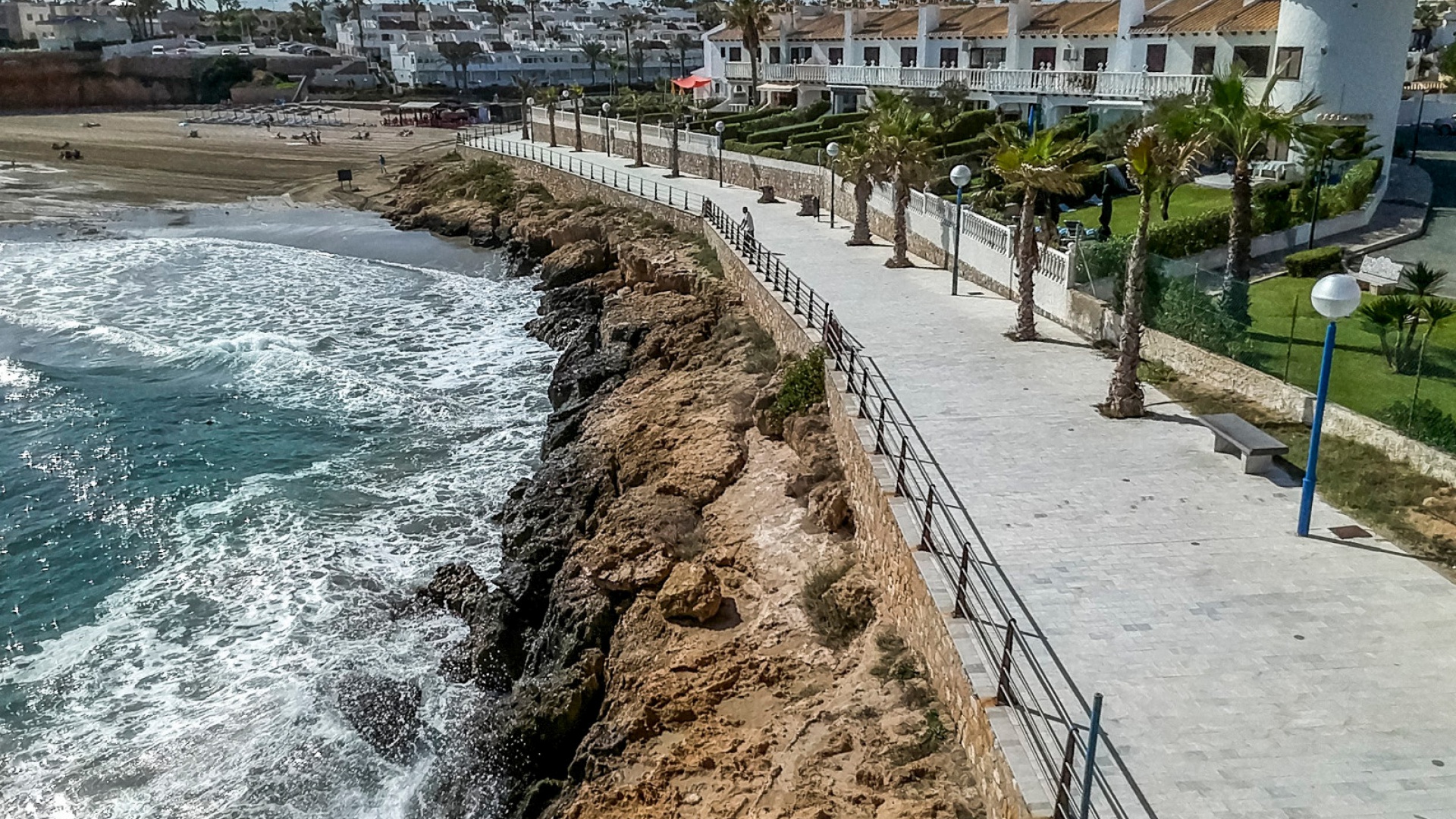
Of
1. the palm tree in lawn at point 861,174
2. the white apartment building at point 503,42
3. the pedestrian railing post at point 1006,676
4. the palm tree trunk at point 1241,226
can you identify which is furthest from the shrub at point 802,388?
the white apartment building at point 503,42

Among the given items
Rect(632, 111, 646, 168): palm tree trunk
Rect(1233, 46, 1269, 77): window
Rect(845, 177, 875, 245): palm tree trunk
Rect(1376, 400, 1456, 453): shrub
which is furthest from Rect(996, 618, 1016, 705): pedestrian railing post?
Rect(632, 111, 646, 168): palm tree trunk

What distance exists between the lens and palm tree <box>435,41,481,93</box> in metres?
115

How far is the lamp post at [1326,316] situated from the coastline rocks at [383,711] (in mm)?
11516

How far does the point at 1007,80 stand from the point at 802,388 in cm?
2755

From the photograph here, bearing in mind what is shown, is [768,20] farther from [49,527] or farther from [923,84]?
[49,527]

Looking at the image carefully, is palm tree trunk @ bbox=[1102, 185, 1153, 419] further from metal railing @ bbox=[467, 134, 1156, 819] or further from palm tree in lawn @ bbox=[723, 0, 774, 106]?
palm tree in lawn @ bbox=[723, 0, 774, 106]

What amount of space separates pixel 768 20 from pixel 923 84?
17199mm

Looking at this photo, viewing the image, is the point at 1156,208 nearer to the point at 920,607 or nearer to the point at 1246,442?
the point at 1246,442

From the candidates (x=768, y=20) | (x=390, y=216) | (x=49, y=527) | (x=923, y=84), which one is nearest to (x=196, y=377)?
(x=49, y=527)

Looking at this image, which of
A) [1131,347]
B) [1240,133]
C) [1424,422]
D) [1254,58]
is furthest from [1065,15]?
[1424,422]

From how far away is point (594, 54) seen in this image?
106 metres

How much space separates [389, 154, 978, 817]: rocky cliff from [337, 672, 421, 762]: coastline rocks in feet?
2.58

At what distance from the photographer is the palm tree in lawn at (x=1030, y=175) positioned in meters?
19.2

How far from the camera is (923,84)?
4738 cm
